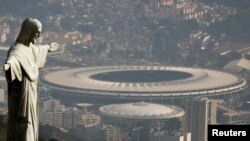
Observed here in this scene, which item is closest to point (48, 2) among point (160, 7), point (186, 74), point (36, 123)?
point (160, 7)

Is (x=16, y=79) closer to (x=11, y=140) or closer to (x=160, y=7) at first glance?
(x=11, y=140)

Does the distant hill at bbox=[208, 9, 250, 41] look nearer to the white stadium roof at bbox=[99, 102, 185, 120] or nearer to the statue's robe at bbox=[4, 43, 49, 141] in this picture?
the white stadium roof at bbox=[99, 102, 185, 120]

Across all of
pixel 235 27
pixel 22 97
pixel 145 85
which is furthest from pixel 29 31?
pixel 235 27

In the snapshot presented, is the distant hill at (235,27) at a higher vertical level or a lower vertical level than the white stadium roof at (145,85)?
lower

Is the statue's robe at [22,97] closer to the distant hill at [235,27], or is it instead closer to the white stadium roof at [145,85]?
the white stadium roof at [145,85]

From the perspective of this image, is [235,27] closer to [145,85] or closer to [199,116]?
[145,85]

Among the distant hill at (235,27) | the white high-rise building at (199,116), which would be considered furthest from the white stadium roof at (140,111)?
the distant hill at (235,27)
